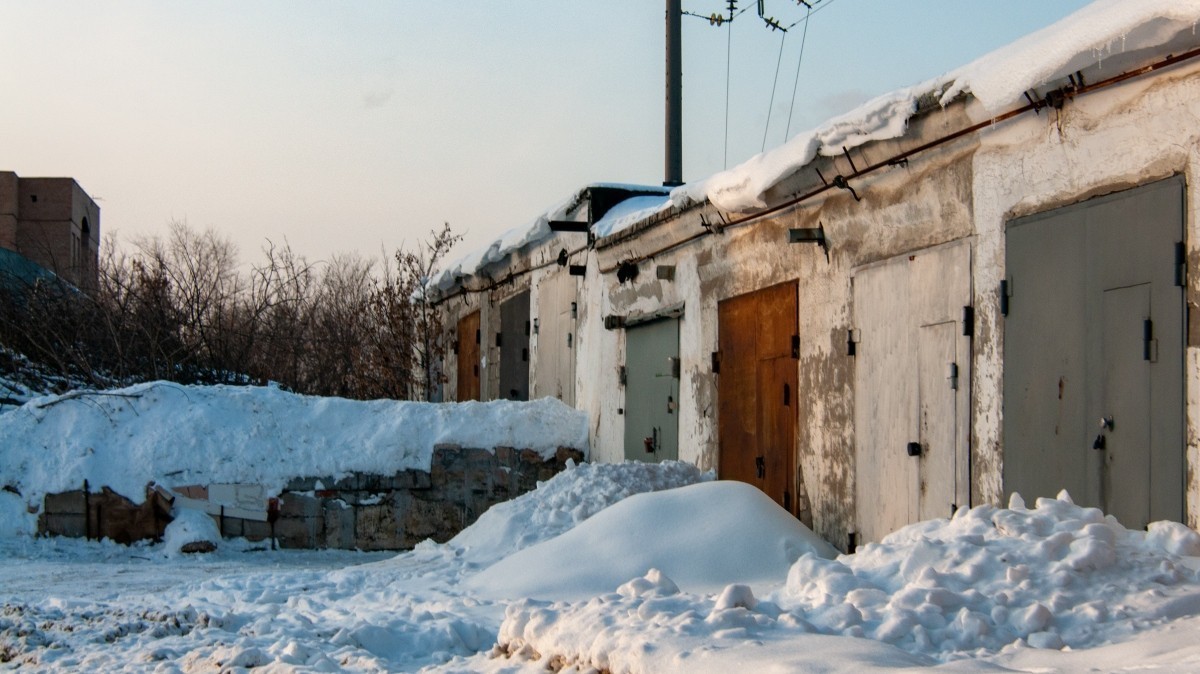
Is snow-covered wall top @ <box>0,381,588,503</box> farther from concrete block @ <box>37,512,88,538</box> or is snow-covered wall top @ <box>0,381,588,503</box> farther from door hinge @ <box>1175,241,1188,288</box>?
door hinge @ <box>1175,241,1188,288</box>

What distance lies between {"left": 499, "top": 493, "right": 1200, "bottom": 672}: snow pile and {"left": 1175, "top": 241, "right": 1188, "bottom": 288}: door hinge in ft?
3.70

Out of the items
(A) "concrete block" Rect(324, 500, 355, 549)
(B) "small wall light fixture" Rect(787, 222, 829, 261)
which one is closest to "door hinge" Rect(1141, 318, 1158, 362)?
(B) "small wall light fixture" Rect(787, 222, 829, 261)

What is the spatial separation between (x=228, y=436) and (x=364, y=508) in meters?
1.58

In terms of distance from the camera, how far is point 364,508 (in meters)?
12.7

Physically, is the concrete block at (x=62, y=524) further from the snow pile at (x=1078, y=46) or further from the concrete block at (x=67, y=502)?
the snow pile at (x=1078, y=46)

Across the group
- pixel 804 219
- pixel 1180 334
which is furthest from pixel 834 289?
pixel 1180 334

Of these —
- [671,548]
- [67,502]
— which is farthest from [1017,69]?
[67,502]

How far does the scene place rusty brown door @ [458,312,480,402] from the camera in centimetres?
1919

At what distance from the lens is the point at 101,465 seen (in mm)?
12172

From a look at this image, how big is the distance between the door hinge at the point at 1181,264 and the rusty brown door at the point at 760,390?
161 inches

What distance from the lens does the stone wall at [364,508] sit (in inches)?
468

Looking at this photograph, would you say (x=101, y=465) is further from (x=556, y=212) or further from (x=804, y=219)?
(x=804, y=219)

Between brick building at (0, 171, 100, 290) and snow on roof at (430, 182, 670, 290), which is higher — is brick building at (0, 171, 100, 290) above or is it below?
above

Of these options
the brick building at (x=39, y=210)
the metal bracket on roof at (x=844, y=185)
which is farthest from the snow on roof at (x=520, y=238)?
the brick building at (x=39, y=210)
